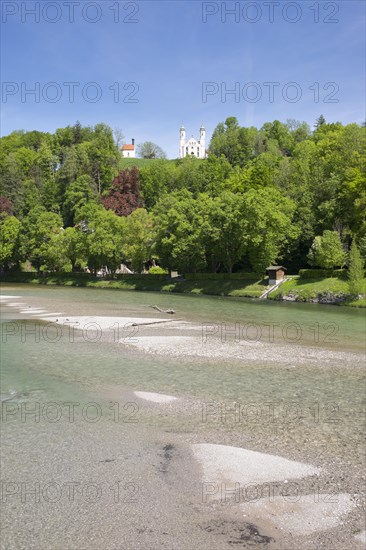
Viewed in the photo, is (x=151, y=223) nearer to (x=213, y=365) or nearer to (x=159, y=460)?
(x=213, y=365)

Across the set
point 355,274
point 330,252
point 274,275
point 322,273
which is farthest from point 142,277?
point 355,274

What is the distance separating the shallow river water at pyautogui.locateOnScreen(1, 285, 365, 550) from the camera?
928cm

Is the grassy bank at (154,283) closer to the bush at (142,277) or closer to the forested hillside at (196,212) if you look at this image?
the bush at (142,277)

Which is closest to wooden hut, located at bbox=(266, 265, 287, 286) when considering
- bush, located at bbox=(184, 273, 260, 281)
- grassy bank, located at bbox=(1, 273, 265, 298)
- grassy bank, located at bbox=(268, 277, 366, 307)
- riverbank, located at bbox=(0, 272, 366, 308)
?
riverbank, located at bbox=(0, 272, 366, 308)

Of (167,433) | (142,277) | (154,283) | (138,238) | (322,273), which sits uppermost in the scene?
(138,238)

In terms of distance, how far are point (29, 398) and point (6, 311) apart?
29.4 metres

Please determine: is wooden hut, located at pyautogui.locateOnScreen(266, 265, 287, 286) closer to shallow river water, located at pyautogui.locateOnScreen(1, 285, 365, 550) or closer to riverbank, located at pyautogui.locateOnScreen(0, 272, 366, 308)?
riverbank, located at pyautogui.locateOnScreen(0, 272, 366, 308)

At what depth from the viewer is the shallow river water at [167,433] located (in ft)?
30.5

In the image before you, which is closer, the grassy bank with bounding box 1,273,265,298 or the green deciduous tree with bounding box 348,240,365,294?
the green deciduous tree with bounding box 348,240,365,294

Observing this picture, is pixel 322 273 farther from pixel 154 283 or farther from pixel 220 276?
pixel 154 283

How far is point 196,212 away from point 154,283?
1487 centimetres

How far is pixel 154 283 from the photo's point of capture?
269 feet

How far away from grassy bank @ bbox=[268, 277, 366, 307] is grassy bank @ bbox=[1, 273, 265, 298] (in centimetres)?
424

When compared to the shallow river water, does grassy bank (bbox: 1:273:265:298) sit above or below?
above
